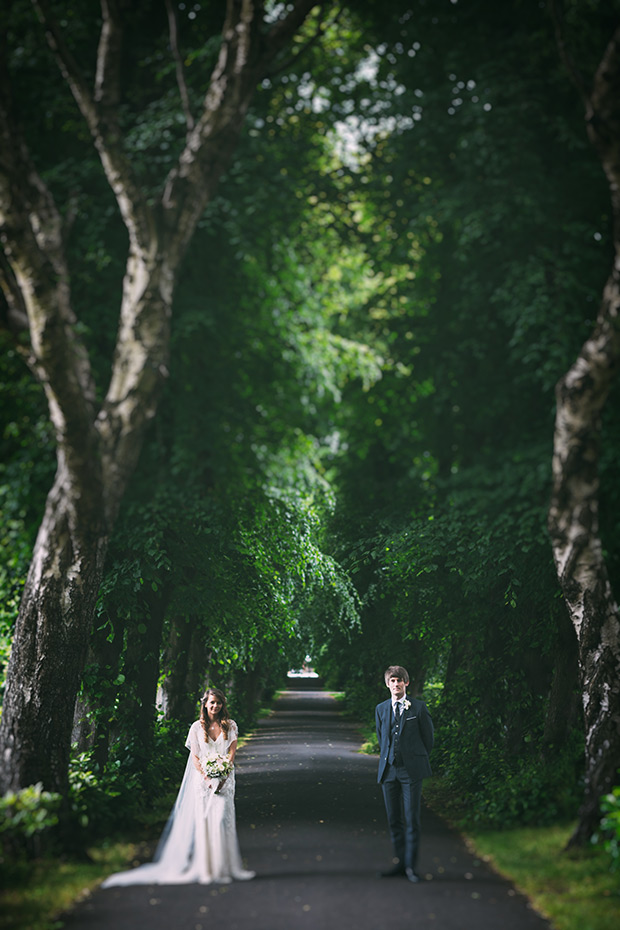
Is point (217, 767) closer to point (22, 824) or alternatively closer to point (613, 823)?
point (22, 824)

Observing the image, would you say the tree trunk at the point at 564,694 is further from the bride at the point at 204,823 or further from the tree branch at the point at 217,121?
the tree branch at the point at 217,121

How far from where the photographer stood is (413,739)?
8.37m

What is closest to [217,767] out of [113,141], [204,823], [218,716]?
[218,716]

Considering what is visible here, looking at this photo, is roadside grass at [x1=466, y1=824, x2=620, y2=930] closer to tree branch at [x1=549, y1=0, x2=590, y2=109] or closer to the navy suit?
the navy suit

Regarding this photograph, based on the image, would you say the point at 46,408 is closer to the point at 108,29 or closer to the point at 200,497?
the point at 200,497

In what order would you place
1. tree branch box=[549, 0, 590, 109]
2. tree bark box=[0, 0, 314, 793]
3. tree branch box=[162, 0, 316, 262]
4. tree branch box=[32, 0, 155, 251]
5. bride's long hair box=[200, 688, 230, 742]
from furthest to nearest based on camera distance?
bride's long hair box=[200, 688, 230, 742] < tree branch box=[162, 0, 316, 262] < tree branch box=[32, 0, 155, 251] < tree branch box=[549, 0, 590, 109] < tree bark box=[0, 0, 314, 793]

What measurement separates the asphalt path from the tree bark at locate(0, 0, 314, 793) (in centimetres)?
222

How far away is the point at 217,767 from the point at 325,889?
2151mm

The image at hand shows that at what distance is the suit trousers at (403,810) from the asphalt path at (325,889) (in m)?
0.29

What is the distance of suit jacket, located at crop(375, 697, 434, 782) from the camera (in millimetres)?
8273

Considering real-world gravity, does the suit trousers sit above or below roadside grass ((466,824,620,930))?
above

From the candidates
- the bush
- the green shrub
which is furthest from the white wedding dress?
the green shrub

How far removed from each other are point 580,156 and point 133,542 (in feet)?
25.9

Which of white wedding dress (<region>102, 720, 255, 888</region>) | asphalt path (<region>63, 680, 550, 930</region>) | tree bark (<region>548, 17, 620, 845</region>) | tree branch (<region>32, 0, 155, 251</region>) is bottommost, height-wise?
asphalt path (<region>63, 680, 550, 930</region>)
